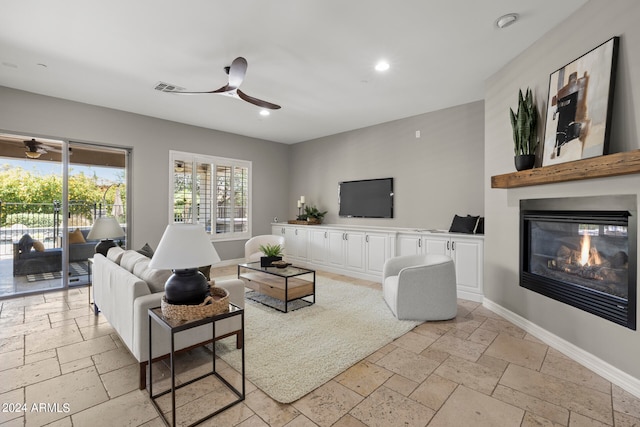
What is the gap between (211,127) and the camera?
6.00m

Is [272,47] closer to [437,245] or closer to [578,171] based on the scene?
[578,171]

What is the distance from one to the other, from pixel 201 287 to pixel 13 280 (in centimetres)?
439

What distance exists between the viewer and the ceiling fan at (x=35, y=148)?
4.32 meters

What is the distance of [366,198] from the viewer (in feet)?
19.5

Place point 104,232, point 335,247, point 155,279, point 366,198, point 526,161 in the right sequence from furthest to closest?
point 366,198, point 335,247, point 104,232, point 526,161, point 155,279

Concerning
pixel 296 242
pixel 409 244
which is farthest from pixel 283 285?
pixel 296 242

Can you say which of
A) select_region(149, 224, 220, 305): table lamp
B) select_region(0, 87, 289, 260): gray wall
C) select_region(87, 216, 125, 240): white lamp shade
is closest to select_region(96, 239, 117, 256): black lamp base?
select_region(87, 216, 125, 240): white lamp shade

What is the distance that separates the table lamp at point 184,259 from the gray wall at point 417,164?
13.1 ft

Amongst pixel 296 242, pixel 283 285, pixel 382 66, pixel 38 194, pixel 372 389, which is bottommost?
pixel 372 389

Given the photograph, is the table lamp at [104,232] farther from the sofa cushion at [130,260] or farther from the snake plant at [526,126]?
the snake plant at [526,126]

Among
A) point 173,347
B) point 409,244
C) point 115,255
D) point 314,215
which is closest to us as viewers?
point 173,347

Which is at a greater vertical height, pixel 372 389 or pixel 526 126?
pixel 526 126

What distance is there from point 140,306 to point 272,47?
2.62 metres

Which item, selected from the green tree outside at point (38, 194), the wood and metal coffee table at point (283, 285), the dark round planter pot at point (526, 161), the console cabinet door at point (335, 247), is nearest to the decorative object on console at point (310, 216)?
the console cabinet door at point (335, 247)
